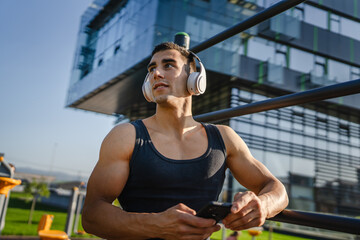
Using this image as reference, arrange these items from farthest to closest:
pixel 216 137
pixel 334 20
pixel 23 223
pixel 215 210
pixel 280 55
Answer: pixel 23 223 → pixel 280 55 → pixel 334 20 → pixel 216 137 → pixel 215 210

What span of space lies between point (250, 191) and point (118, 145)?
52 cm

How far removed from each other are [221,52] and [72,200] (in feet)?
25.3

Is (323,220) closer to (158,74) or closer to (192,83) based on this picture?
(192,83)

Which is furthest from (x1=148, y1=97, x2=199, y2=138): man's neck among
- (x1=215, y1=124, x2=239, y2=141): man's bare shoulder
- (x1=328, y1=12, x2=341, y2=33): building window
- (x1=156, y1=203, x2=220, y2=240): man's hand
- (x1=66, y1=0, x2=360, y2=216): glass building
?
(x1=66, y1=0, x2=360, y2=216): glass building

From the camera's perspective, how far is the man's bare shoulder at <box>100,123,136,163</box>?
1129 millimetres

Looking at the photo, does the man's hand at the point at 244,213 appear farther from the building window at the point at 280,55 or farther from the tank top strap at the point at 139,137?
the building window at the point at 280,55

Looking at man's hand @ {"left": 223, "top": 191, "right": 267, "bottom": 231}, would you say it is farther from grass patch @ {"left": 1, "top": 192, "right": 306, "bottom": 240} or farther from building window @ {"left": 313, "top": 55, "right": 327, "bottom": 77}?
building window @ {"left": 313, "top": 55, "right": 327, "bottom": 77}

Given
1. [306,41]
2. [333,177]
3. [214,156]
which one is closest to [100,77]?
[306,41]

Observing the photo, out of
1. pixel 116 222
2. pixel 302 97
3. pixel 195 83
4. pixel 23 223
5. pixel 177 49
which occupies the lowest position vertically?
pixel 23 223

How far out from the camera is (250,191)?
91 cm

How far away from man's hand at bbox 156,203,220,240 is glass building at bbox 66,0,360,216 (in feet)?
30.4

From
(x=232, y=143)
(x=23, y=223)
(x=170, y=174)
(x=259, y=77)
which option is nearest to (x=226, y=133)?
(x=232, y=143)

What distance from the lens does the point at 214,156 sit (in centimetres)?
123

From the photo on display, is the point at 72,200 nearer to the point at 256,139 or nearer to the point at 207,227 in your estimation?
the point at 207,227
